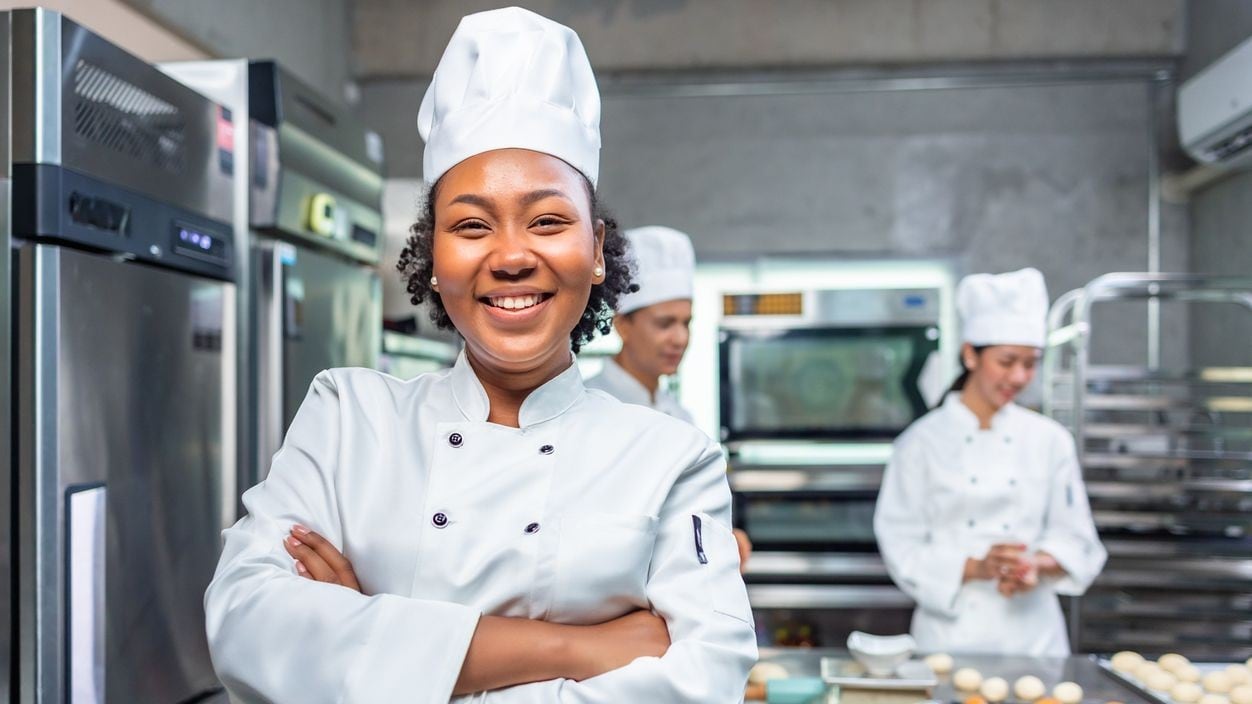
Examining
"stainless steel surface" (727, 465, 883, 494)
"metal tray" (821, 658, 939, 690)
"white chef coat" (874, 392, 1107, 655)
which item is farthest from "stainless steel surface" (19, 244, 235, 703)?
"stainless steel surface" (727, 465, 883, 494)

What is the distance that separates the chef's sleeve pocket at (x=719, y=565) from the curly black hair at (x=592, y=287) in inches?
11.7

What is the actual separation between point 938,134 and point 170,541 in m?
3.95

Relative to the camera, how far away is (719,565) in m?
1.10

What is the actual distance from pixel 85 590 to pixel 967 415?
2326mm

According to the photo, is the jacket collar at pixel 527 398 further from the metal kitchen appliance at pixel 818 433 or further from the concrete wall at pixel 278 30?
the metal kitchen appliance at pixel 818 433

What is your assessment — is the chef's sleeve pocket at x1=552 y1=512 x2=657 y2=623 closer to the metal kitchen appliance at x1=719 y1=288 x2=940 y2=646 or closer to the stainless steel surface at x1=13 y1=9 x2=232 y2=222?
the stainless steel surface at x1=13 y1=9 x2=232 y2=222

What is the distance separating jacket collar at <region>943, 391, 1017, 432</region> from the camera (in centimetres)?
307

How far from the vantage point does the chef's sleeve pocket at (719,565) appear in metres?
1.07

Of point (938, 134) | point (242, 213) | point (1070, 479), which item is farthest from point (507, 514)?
point (938, 134)

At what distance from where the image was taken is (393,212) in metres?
4.04

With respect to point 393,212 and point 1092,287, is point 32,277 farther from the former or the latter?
point 1092,287

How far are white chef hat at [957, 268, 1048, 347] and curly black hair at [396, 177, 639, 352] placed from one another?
194 cm

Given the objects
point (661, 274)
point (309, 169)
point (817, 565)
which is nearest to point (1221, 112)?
point (817, 565)

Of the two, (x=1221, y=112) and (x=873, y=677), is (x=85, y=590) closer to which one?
(x=873, y=677)
